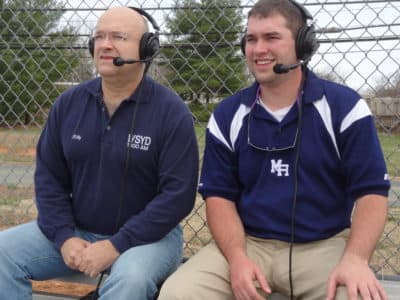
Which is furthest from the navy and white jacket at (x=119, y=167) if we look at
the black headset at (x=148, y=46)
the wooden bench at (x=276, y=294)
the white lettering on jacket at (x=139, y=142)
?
the wooden bench at (x=276, y=294)

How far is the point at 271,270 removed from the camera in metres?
2.68

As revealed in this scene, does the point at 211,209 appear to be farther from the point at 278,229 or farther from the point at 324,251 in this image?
the point at 324,251

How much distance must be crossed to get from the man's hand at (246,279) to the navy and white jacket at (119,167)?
18.4 inches

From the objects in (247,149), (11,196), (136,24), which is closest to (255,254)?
(247,149)

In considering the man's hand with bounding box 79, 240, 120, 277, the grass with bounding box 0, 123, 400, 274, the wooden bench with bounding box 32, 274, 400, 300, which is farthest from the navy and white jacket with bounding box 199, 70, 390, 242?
the grass with bounding box 0, 123, 400, 274

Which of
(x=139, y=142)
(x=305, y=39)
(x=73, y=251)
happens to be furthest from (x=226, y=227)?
(x=305, y=39)

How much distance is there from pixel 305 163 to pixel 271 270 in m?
0.51

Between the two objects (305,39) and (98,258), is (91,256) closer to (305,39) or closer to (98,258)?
(98,258)

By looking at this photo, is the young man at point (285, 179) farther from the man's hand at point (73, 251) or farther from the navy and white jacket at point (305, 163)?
the man's hand at point (73, 251)

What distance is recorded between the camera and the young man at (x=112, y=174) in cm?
284

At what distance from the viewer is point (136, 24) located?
3.01m

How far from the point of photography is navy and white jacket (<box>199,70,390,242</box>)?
2541mm

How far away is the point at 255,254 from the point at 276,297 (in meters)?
0.22

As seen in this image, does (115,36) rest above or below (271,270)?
above
